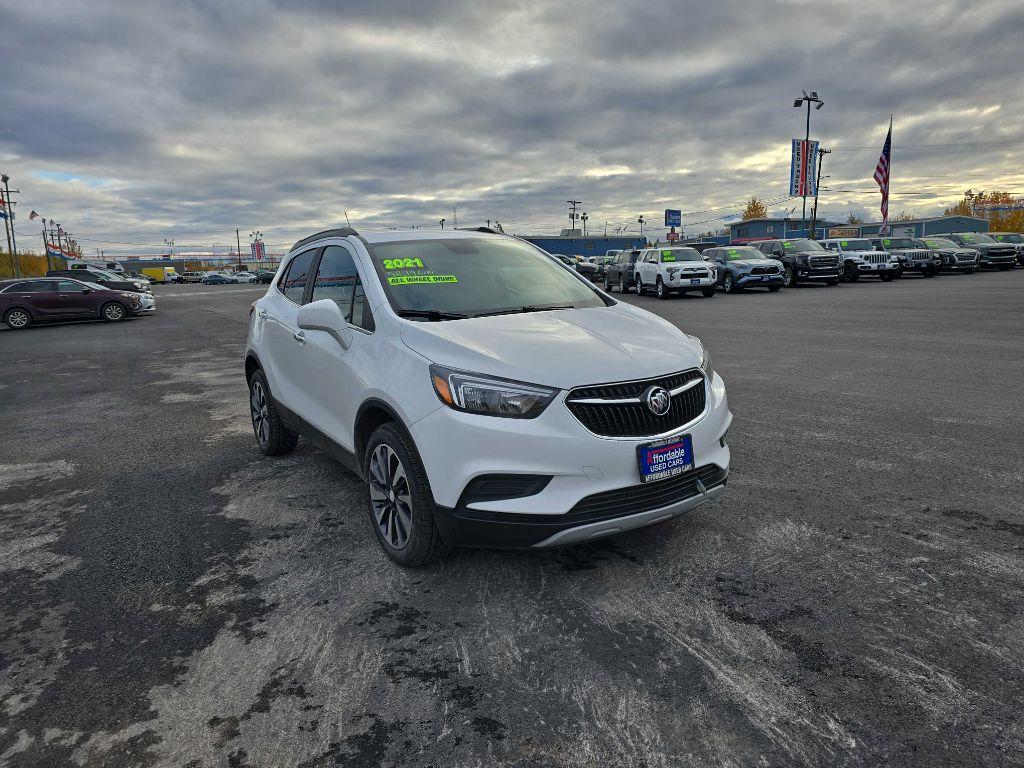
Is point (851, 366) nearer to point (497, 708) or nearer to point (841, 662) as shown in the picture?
point (841, 662)

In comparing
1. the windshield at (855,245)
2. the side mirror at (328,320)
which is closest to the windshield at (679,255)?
the windshield at (855,245)

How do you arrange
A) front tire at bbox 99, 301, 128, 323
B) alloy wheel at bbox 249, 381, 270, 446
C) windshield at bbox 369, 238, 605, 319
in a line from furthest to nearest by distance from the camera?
front tire at bbox 99, 301, 128, 323 < alloy wheel at bbox 249, 381, 270, 446 < windshield at bbox 369, 238, 605, 319

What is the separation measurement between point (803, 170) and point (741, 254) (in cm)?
3125

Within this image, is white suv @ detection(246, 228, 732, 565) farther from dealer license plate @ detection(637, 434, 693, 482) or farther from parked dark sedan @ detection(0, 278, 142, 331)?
parked dark sedan @ detection(0, 278, 142, 331)

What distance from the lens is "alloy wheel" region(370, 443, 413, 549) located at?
3389 millimetres

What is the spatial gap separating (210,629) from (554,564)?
166 centimetres

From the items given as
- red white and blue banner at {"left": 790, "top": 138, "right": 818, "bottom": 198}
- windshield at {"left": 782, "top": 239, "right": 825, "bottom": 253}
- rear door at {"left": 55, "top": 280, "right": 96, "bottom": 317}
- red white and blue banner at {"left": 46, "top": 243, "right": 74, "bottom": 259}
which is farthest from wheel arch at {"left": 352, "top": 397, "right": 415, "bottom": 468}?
red white and blue banner at {"left": 46, "top": 243, "right": 74, "bottom": 259}

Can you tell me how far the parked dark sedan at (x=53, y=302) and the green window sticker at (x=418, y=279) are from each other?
Result: 75.6 feet

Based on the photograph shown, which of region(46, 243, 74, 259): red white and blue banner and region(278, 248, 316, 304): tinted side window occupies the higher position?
region(46, 243, 74, 259): red white and blue banner

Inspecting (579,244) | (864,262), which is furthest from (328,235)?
(579,244)

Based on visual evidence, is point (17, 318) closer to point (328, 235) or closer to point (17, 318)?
point (17, 318)

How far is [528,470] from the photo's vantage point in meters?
2.90

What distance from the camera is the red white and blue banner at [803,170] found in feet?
172

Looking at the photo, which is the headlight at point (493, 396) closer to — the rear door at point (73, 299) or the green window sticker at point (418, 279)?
the green window sticker at point (418, 279)
